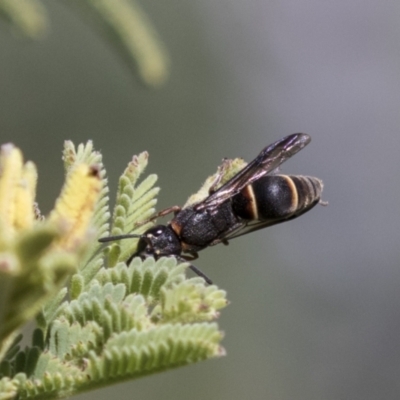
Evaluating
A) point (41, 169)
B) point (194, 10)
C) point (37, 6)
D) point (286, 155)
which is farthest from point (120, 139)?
point (37, 6)

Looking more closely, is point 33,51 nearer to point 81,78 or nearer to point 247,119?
point 81,78

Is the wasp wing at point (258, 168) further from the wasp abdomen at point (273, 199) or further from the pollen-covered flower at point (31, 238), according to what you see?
the pollen-covered flower at point (31, 238)

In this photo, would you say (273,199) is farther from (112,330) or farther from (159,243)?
(112,330)

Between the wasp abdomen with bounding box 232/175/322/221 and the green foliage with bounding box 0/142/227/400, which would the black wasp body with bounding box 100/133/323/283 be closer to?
the wasp abdomen with bounding box 232/175/322/221

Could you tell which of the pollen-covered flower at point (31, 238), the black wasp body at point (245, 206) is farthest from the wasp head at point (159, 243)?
the pollen-covered flower at point (31, 238)

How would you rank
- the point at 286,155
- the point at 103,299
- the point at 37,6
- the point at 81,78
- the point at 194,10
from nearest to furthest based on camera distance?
the point at 103,299 < the point at 37,6 < the point at 286,155 < the point at 81,78 < the point at 194,10

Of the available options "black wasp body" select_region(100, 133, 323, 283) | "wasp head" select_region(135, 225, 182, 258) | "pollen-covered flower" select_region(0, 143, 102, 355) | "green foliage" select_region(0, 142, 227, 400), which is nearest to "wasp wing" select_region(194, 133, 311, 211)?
"black wasp body" select_region(100, 133, 323, 283)

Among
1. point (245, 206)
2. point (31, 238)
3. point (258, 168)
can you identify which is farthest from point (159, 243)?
point (31, 238)
